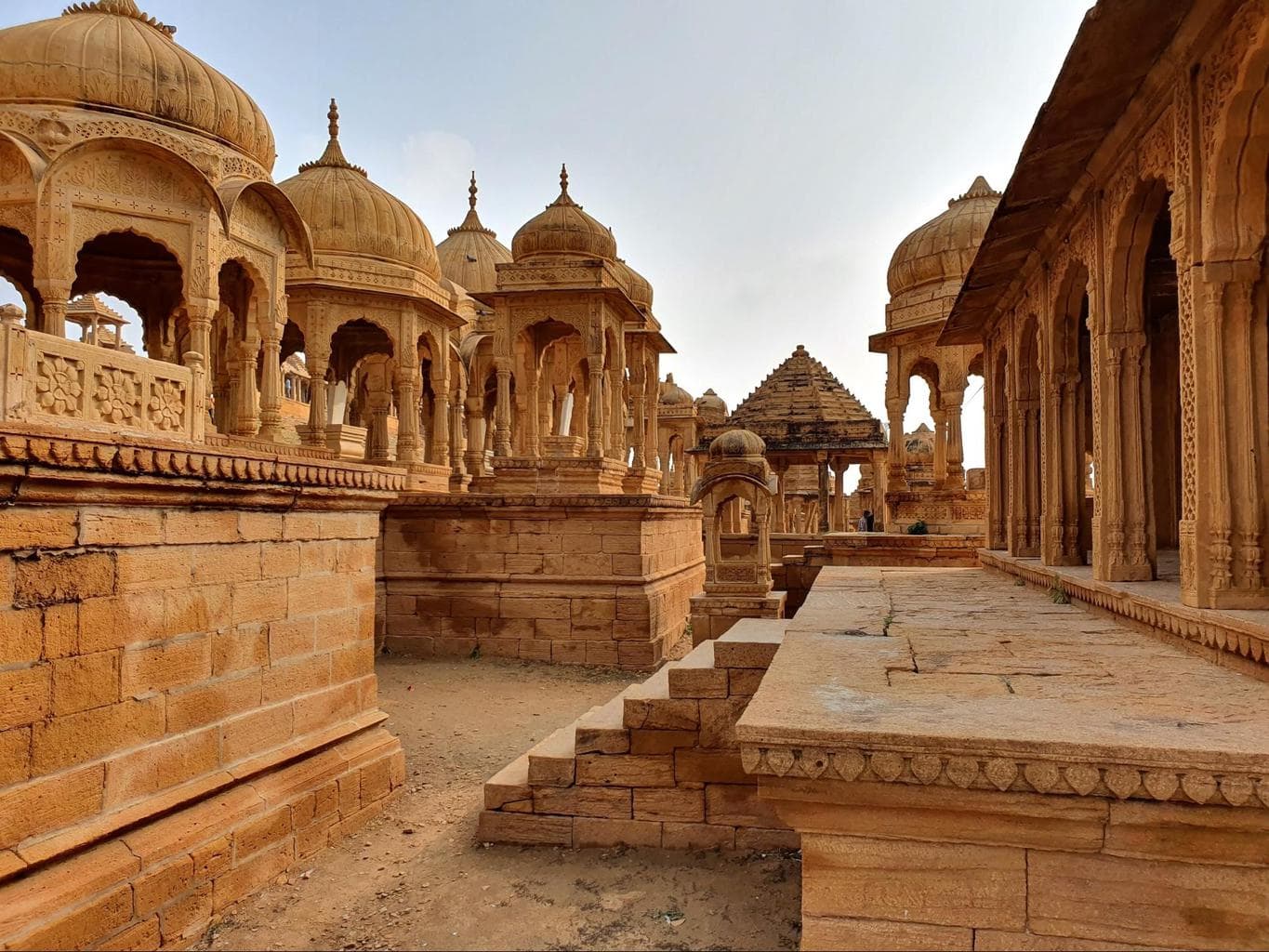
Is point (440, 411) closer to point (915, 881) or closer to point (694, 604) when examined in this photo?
point (694, 604)

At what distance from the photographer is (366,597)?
555 cm

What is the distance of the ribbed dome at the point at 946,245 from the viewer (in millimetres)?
17078

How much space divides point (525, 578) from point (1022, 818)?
9412 mm

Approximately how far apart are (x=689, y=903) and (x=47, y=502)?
11.4 ft

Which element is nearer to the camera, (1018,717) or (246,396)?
(1018,717)

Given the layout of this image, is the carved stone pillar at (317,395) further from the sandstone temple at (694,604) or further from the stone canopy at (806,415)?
the stone canopy at (806,415)

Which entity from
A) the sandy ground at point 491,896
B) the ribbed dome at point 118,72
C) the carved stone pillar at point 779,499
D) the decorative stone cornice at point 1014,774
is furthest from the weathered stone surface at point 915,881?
the carved stone pillar at point 779,499

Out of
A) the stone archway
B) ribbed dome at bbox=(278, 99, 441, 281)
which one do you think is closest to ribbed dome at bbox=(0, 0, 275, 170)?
the stone archway

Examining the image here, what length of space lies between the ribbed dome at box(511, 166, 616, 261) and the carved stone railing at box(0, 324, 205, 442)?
9883 millimetres

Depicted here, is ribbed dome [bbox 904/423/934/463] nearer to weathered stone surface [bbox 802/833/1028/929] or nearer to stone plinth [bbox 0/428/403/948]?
stone plinth [bbox 0/428/403/948]

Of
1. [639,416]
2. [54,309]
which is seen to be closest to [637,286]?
[639,416]

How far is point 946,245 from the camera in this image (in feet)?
56.5

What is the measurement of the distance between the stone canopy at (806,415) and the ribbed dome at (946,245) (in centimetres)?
606

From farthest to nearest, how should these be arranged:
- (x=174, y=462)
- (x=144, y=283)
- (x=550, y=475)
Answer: (x=550, y=475), (x=144, y=283), (x=174, y=462)
